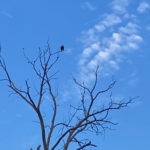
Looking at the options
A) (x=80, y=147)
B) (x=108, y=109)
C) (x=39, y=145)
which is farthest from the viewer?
(x=108, y=109)

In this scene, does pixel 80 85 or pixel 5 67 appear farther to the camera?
pixel 80 85

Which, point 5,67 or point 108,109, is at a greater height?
point 5,67

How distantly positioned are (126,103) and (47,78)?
245 centimetres

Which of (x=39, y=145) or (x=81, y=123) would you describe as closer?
(x=39, y=145)

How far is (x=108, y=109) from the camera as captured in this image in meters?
7.84

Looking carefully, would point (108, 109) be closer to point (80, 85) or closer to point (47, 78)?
point (80, 85)

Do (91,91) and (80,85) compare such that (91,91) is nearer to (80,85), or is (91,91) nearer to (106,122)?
(80,85)

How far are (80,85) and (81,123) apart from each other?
1173 millimetres

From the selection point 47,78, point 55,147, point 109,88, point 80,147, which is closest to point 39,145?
point 55,147

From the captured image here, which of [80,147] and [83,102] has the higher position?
[83,102]

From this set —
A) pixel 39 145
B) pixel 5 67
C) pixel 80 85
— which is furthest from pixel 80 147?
pixel 5 67

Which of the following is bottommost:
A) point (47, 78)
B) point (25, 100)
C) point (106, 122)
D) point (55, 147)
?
point (55, 147)

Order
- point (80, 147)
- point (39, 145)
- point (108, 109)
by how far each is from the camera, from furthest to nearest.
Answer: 1. point (108, 109)
2. point (80, 147)
3. point (39, 145)

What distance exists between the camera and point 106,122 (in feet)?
25.5
